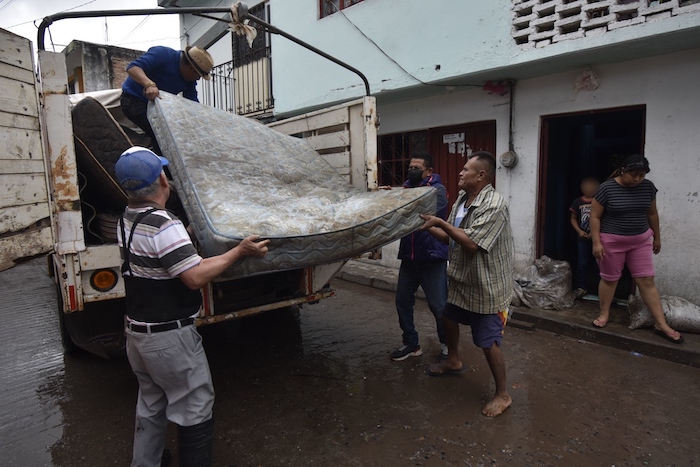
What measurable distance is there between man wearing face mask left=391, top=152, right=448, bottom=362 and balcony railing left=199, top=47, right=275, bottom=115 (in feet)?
19.5

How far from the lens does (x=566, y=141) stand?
6.03m

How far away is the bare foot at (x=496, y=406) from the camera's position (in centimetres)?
283

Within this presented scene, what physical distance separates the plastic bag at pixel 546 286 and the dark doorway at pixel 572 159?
448 millimetres

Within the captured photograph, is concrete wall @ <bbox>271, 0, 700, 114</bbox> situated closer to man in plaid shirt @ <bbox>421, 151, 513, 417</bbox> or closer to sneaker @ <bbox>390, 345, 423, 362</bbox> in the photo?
man in plaid shirt @ <bbox>421, 151, 513, 417</bbox>

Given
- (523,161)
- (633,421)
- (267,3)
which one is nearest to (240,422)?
(633,421)

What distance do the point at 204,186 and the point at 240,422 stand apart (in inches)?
61.1

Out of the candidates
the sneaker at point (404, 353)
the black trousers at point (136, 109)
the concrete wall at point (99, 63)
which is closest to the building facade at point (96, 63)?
the concrete wall at point (99, 63)

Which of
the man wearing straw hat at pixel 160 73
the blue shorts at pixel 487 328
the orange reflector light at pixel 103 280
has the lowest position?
the blue shorts at pixel 487 328

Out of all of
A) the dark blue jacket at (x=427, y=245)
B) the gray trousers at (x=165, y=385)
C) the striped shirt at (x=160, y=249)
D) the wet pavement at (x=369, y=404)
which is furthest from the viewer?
the dark blue jacket at (x=427, y=245)

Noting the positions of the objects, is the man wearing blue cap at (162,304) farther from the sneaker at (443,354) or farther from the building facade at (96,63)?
the building facade at (96,63)

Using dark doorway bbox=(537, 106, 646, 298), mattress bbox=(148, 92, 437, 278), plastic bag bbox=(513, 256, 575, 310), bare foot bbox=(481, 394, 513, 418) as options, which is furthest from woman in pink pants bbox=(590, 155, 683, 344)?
mattress bbox=(148, 92, 437, 278)

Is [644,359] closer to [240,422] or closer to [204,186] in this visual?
[240,422]

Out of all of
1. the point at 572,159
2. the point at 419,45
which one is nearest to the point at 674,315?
the point at 572,159

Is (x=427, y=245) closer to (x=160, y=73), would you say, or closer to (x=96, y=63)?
(x=160, y=73)
